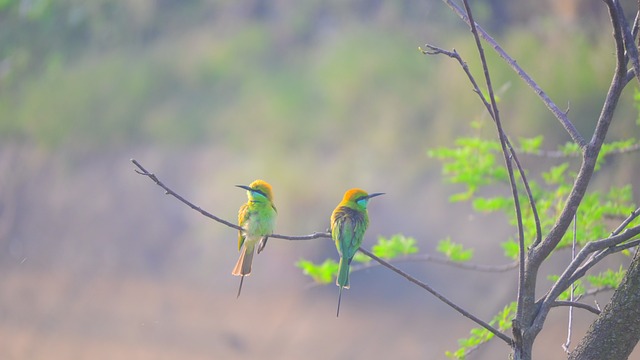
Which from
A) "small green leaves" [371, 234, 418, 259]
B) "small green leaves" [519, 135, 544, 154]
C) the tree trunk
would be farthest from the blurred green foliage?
the tree trunk

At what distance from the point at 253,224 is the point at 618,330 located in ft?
4.06

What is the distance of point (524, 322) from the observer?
193 centimetres

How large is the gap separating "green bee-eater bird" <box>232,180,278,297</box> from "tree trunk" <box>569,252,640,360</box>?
1117 mm

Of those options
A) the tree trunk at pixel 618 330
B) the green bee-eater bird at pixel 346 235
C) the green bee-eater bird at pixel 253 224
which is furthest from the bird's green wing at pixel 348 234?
the tree trunk at pixel 618 330

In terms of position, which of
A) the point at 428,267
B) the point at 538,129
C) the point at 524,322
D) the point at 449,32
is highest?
the point at 449,32

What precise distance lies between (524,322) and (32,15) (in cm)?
787

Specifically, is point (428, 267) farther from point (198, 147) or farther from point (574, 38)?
point (198, 147)

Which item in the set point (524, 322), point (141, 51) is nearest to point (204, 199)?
point (141, 51)

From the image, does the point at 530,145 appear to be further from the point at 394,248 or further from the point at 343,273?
the point at 343,273

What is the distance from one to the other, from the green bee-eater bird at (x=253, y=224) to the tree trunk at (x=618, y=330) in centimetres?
112

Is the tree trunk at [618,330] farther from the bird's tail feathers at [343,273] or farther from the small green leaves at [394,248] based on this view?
the small green leaves at [394,248]

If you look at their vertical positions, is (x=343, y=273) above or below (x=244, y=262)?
below

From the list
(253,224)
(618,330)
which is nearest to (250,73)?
(253,224)

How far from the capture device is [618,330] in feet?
6.28
